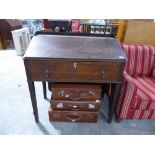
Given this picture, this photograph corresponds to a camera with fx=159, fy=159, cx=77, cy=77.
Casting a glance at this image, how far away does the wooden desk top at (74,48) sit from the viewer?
112cm

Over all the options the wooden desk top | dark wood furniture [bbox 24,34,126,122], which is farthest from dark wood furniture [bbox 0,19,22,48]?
dark wood furniture [bbox 24,34,126,122]

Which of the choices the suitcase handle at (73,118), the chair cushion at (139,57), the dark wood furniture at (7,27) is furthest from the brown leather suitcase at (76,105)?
the dark wood furniture at (7,27)

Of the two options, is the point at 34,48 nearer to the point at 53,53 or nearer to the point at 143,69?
the point at 53,53

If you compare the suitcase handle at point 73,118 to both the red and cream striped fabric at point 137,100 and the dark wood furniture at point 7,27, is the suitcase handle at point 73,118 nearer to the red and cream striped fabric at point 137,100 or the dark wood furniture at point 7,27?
the red and cream striped fabric at point 137,100

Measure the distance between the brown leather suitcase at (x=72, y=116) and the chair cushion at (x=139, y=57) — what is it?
2.08ft

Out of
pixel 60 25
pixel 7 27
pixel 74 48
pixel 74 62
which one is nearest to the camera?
pixel 74 62

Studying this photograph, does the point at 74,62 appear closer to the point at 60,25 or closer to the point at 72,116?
the point at 72,116

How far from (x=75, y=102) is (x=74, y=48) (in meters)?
0.49

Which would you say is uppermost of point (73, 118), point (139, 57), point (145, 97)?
point (139, 57)

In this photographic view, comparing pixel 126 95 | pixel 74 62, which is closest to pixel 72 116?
pixel 126 95

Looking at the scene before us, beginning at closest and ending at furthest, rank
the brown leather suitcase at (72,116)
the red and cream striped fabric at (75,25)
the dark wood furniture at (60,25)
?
the brown leather suitcase at (72,116)
the dark wood furniture at (60,25)
the red and cream striped fabric at (75,25)

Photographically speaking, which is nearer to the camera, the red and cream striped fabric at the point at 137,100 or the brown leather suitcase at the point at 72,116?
the red and cream striped fabric at the point at 137,100

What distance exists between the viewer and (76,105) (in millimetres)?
1452
